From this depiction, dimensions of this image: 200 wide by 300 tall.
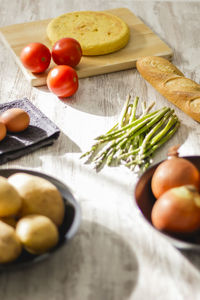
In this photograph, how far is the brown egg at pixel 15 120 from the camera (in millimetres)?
1312

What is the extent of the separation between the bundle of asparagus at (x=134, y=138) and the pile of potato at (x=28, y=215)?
12.5 inches

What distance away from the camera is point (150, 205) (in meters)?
1.01

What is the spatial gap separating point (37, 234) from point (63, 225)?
0.35 ft

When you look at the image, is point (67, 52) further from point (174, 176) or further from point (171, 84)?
point (174, 176)

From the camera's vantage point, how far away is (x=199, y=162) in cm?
108

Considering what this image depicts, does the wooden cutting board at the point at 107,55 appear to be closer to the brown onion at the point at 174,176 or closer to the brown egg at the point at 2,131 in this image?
the brown egg at the point at 2,131

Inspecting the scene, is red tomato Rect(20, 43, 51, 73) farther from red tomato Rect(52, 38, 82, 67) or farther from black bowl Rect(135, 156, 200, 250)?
black bowl Rect(135, 156, 200, 250)

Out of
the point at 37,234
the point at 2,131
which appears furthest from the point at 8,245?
the point at 2,131

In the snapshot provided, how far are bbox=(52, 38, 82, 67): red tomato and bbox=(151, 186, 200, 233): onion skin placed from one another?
2.91ft

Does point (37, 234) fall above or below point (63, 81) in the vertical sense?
above

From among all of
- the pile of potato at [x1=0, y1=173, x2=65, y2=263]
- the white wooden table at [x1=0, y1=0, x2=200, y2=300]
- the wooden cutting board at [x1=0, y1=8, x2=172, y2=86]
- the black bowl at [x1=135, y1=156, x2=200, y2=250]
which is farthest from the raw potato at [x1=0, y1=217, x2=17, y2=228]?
the wooden cutting board at [x1=0, y1=8, x2=172, y2=86]

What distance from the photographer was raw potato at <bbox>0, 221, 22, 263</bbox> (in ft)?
2.70

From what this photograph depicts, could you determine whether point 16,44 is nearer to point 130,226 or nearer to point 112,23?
point 112,23

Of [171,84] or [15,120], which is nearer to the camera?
[15,120]
